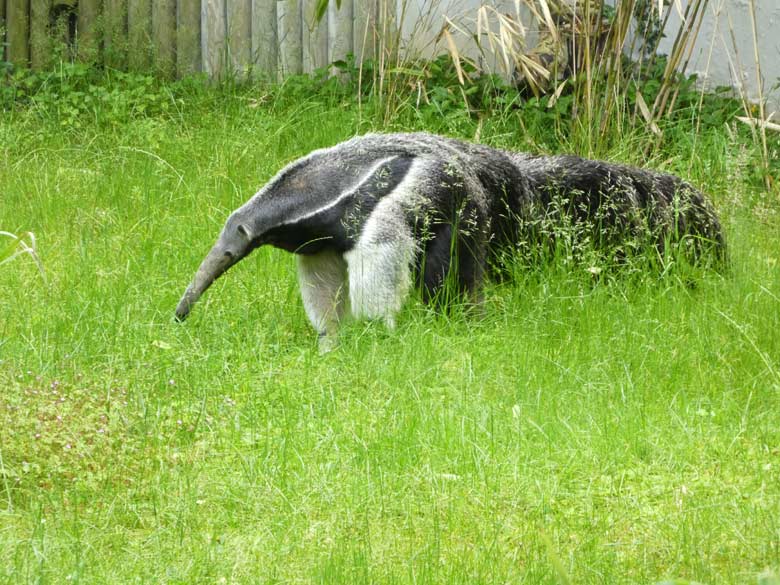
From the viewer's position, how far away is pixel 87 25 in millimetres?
10039

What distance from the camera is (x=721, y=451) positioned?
4.41 meters

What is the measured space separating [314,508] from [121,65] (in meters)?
6.72

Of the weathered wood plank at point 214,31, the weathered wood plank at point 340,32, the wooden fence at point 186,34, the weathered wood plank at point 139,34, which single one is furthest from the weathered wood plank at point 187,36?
the weathered wood plank at point 340,32

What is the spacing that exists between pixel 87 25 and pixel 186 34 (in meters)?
0.85

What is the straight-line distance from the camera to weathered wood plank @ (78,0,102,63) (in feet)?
32.4

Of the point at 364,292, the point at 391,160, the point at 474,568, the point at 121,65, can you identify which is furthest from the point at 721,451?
the point at 121,65

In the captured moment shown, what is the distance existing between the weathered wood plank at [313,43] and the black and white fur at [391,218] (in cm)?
365

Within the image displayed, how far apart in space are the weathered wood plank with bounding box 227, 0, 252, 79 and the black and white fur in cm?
393

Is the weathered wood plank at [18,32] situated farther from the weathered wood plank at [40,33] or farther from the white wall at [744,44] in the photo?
the white wall at [744,44]

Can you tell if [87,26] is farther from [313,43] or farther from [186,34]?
[313,43]

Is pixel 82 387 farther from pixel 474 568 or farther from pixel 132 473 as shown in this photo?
pixel 474 568

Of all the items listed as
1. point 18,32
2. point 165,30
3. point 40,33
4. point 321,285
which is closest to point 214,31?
point 165,30

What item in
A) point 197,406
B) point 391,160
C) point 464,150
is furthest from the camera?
point 464,150

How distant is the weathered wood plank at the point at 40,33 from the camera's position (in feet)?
32.2
